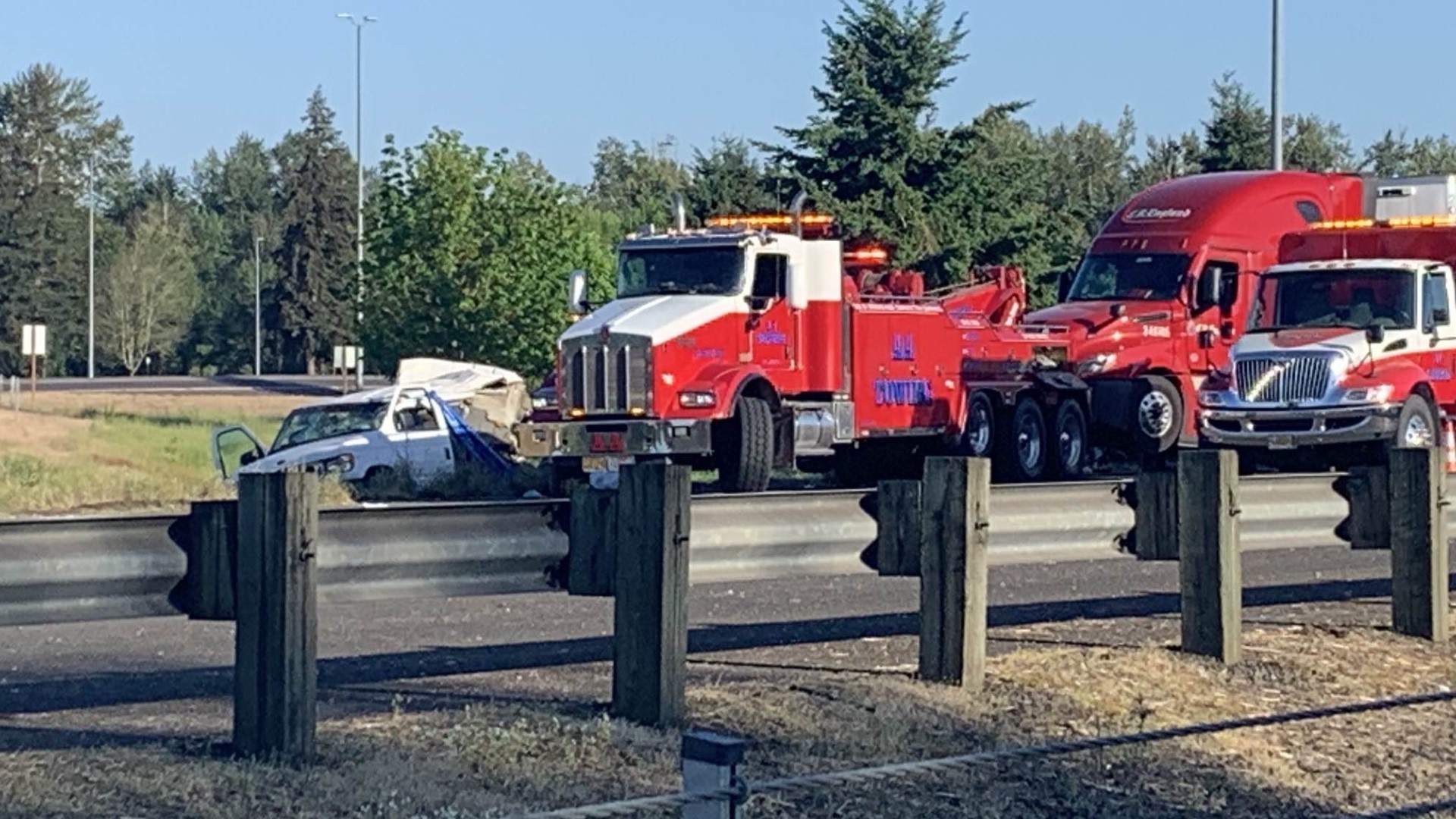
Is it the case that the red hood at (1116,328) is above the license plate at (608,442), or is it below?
above

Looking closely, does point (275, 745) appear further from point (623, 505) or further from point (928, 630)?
point (928, 630)

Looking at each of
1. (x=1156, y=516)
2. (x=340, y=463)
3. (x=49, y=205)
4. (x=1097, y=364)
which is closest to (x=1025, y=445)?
(x=1097, y=364)

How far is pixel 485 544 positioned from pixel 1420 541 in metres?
4.72

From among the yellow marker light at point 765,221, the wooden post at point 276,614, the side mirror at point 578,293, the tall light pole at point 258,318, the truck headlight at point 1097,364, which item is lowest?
the wooden post at point 276,614

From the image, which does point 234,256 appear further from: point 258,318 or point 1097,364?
point 1097,364

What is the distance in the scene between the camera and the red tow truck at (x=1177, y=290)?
25.7 m

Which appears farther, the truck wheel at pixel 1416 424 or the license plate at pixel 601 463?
the license plate at pixel 601 463

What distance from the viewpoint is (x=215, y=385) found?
77.3 m

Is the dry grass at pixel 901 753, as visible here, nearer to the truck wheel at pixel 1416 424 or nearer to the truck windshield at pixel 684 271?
the truck wheel at pixel 1416 424

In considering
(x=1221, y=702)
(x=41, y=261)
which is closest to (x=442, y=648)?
(x=1221, y=702)

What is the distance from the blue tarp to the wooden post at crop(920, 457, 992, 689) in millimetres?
17758

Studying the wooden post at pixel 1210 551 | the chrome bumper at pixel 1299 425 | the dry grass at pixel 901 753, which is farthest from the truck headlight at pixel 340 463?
the wooden post at pixel 1210 551

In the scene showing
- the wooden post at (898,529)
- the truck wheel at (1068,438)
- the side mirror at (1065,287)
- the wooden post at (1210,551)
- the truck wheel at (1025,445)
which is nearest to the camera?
the wooden post at (898,529)

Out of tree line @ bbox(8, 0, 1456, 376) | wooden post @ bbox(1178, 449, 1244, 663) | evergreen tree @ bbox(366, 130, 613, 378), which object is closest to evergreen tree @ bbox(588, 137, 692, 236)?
tree line @ bbox(8, 0, 1456, 376)
